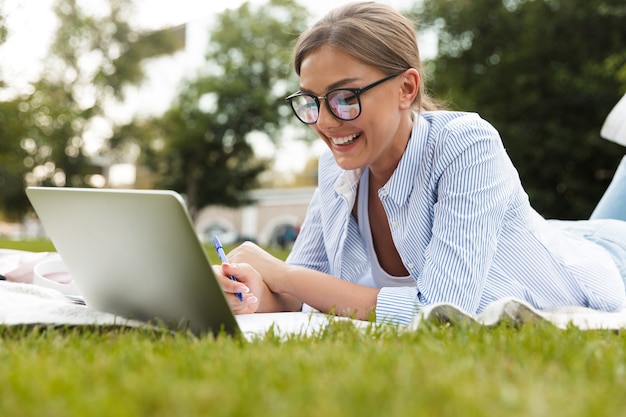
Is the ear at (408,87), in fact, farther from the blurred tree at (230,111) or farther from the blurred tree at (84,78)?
the blurred tree at (230,111)

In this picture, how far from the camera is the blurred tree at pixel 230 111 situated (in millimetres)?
32625

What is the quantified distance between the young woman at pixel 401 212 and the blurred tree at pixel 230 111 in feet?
96.2

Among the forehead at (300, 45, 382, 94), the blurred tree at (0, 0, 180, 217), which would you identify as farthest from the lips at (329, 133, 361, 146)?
the blurred tree at (0, 0, 180, 217)

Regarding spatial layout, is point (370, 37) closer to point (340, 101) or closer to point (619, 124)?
point (340, 101)

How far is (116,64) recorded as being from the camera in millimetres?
30375

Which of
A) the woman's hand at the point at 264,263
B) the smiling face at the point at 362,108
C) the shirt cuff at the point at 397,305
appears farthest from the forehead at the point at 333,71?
the shirt cuff at the point at 397,305

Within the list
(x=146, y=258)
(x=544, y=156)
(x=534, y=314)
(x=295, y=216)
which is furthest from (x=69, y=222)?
(x=295, y=216)

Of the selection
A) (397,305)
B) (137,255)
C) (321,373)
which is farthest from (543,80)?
(321,373)

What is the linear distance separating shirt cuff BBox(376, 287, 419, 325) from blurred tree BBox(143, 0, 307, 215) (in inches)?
1175

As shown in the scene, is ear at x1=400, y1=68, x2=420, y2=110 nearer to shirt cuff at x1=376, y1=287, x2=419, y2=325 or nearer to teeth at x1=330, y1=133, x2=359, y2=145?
teeth at x1=330, y1=133, x2=359, y2=145

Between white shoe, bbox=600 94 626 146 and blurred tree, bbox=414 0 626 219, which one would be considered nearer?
white shoe, bbox=600 94 626 146

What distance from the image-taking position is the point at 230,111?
32.7m

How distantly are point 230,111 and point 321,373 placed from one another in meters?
31.8

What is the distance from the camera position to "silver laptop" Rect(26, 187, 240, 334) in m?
1.84
